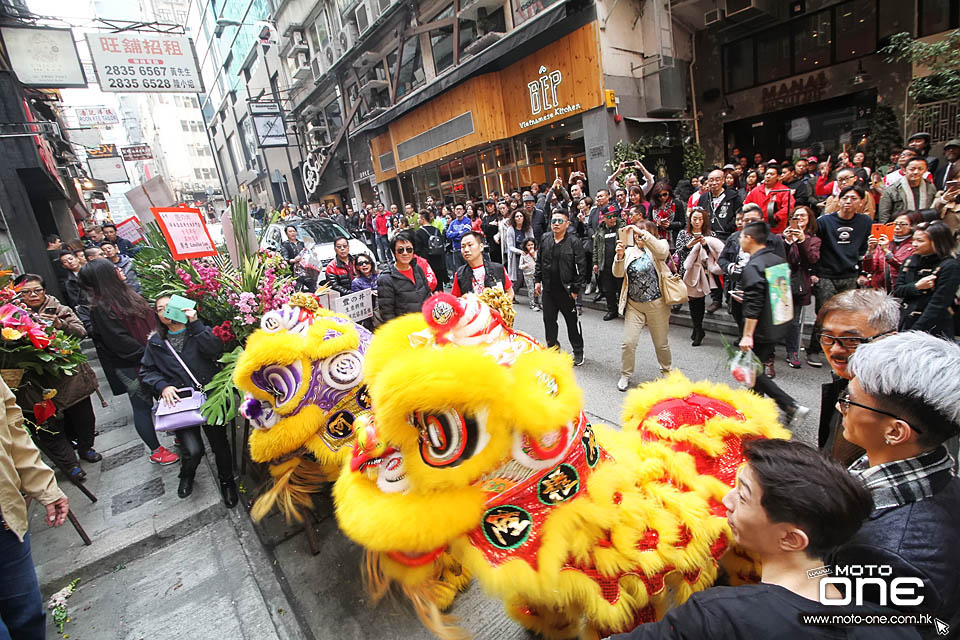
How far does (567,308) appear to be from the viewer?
16.5 ft

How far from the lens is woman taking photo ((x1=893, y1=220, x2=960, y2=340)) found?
303 cm

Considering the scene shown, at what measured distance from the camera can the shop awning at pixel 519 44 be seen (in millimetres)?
10188

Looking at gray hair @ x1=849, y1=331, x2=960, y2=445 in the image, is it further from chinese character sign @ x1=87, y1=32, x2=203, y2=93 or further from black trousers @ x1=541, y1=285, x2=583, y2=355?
chinese character sign @ x1=87, y1=32, x2=203, y2=93

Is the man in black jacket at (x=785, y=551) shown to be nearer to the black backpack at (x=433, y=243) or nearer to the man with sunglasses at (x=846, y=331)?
the man with sunglasses at (x=846, y=331)

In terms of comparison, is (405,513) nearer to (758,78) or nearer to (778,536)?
(778,536)

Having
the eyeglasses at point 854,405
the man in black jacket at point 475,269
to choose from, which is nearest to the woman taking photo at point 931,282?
the eyeglasses at point 854,405

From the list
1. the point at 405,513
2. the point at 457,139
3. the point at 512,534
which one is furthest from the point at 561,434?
the point at 457,139

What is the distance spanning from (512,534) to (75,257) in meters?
7.89

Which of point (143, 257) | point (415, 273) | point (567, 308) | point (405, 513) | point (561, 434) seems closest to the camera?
point (405, 513)

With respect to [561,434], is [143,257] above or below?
above

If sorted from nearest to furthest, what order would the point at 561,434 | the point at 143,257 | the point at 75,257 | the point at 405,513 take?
the point at 405,513 < the point at 561,434 < the point at 143,257 < the point at 75,257

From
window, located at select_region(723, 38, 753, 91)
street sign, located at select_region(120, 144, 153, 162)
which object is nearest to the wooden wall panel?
window, located at select_region(723, 38, 753, 91)

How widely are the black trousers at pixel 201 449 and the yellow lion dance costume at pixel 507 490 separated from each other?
2.25 m

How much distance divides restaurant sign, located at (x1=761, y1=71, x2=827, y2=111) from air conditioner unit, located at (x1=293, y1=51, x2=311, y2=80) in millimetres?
20605
